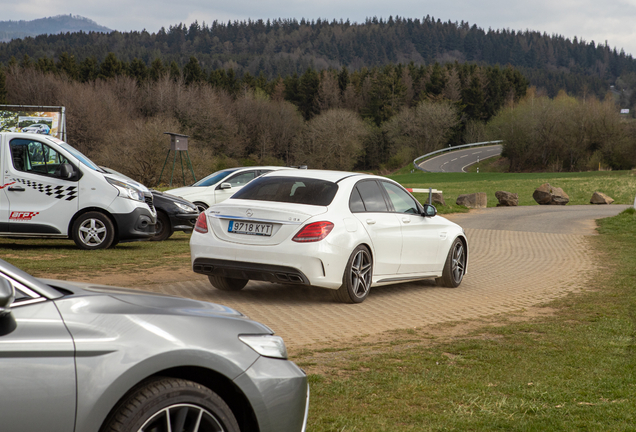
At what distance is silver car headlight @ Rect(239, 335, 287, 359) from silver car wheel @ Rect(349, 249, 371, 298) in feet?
16.5

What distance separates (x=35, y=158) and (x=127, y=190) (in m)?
1.71

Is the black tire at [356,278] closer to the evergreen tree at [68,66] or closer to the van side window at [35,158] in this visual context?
the van side window at [35,158]

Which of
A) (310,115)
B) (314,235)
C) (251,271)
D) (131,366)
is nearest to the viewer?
(131,366)

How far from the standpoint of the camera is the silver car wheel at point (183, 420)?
268 cm

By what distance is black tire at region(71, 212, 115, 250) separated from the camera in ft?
41.6

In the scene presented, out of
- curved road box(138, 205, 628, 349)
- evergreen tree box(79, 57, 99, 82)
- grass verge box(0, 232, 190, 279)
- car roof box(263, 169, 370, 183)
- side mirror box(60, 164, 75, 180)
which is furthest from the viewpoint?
evergreen tree box(79, 57, 99, 82)

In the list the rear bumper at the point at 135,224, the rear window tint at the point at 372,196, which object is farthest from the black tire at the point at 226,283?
the rear bumper at the point at 135,224

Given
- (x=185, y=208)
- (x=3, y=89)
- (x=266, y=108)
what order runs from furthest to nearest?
(x=266, y=108), (x=3, y=89), (x=185, y=208)

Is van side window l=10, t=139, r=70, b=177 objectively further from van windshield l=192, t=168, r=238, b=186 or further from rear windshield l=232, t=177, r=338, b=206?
van windshield l=192, t=168, r=238, b=186

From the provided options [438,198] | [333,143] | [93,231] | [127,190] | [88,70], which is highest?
[88,70]

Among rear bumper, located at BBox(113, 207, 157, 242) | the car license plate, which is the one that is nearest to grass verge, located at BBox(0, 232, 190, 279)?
rear bumper, located at BBox(113, 207, 157, 242)

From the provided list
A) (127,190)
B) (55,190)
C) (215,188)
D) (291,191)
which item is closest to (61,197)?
(55,190)

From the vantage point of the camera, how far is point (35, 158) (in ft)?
40.5

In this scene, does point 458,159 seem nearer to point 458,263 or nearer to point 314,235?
point 458,263
